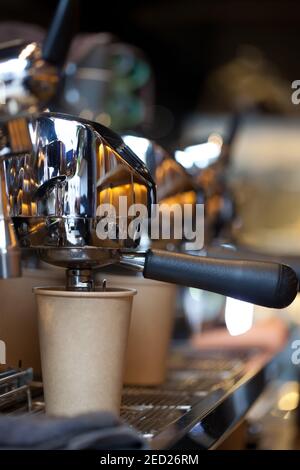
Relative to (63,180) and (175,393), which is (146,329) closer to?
(175,393)

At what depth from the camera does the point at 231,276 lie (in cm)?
62

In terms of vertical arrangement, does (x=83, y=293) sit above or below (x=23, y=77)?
below

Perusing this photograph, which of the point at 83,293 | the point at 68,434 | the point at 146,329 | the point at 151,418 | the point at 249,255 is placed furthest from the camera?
the point at 249,255

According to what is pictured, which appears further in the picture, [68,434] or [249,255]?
[249,255]

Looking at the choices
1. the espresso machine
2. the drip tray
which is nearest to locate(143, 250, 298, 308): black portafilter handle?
the espresso machine

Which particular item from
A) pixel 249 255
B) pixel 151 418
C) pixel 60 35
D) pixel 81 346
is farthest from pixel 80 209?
pixel 249 255

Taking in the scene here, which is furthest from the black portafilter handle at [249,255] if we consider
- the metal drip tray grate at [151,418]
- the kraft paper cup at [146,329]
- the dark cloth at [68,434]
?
the dark cloth at [68,434]

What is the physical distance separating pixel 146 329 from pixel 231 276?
35 cm

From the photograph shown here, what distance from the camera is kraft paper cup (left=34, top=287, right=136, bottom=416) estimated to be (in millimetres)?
622

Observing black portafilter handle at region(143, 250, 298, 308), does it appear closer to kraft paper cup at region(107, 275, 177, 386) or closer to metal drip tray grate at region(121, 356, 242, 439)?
metal drip tray grate at region(121, 356, 242, 439)

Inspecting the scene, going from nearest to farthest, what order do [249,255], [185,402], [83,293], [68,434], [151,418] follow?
[68,434], [83,293], [151,418], [185,402], [249,255]

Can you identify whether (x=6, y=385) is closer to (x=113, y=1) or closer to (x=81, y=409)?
(x=81, y=409)

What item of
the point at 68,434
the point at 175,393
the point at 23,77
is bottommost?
the point at 175,393
